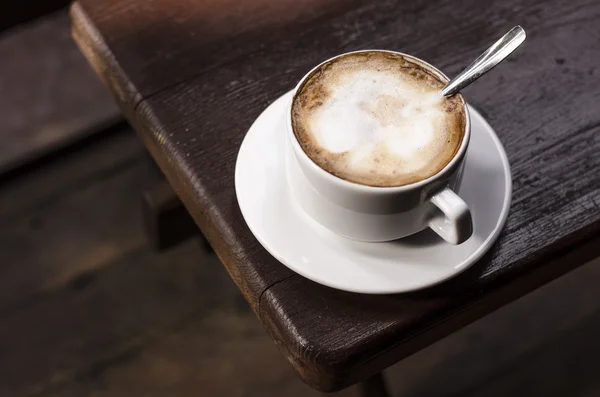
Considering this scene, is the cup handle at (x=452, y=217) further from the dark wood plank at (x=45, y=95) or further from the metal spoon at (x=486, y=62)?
the dark wood plank at (x=45, y=95)

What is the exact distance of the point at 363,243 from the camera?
1.82 feet

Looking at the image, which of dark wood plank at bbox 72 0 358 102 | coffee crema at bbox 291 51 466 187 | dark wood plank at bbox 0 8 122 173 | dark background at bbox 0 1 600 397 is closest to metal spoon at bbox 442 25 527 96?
coffee crema at bbox 291 51 466 187

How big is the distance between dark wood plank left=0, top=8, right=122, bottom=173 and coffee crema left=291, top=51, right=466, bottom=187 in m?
0.81

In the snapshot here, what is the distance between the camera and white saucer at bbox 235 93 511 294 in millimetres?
534

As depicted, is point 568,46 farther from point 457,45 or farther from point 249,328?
point 249,328

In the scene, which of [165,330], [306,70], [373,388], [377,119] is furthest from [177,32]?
[165,330]

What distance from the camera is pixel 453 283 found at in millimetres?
562

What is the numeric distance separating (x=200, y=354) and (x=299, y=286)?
57 cm

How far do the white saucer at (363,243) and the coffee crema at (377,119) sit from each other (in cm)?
7

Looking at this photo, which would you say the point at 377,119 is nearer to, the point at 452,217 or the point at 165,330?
the point at 452,217

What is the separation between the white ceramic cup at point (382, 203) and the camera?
0.50 meters

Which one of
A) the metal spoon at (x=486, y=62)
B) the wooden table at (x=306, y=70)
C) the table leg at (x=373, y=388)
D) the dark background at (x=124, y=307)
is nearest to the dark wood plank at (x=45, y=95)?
the dark background at (x=124, y=307)

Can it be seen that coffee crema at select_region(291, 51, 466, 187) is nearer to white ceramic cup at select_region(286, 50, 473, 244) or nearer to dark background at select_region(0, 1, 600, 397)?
white ceramic cup at select_region(286, 50, 473, 244)

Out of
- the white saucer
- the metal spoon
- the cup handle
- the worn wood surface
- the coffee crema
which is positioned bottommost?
the worn wood surface
